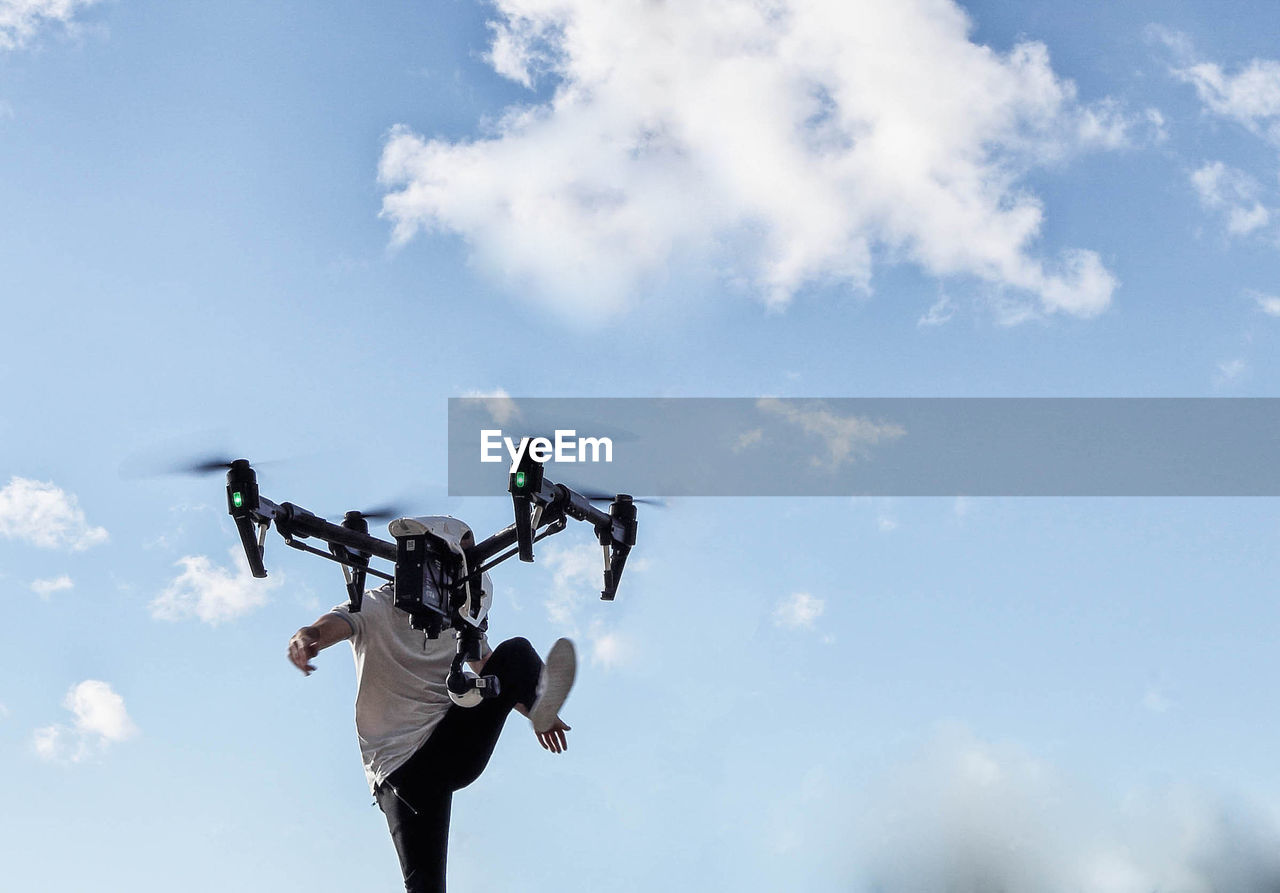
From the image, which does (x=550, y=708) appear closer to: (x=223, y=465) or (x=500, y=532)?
(x=500, y=532)

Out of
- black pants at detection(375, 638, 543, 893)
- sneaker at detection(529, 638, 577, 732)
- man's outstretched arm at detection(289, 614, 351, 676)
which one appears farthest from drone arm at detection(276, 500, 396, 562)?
sneaker at detection(529, 638, 577, 732)

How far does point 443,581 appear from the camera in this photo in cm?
881

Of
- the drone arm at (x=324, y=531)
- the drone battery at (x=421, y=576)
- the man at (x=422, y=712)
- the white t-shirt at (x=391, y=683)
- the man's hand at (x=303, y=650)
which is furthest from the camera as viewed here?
the drone arm at (x=324, y=531)

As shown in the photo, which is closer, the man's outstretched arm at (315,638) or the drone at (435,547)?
the man's outstretched arm at (315,638)

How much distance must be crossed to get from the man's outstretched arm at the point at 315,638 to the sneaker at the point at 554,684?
1.28 m

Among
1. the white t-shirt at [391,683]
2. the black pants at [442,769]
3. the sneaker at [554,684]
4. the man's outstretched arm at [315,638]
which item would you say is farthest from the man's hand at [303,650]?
the sneaker at [554,684]

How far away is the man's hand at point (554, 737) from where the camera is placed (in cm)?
870

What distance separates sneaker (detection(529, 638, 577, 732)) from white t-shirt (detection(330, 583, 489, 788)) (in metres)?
0.52

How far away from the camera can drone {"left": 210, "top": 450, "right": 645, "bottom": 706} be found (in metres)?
8.59

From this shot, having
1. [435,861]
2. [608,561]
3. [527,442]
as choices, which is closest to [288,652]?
[435,861]

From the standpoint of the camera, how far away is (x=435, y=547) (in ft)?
29.1

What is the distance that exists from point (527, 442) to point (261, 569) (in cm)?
212

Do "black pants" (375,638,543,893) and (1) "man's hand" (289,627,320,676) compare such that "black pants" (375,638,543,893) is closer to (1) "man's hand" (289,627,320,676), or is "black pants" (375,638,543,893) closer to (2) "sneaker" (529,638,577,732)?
(2) "sneaker" (529,638,577,732)

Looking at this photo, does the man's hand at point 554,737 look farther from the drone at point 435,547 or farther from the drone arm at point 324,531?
the drone arm at point 324,531
